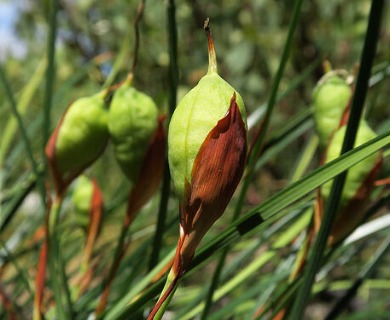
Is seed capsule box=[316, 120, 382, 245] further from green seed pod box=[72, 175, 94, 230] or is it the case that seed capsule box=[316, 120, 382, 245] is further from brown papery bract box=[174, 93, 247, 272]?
green seed pod box=[72, 175, 94, 230]

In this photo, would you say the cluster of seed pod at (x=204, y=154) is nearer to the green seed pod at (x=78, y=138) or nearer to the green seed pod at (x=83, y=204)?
the green seed pod at (x=78, y=138)

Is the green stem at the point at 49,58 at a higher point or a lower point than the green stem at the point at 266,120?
higher

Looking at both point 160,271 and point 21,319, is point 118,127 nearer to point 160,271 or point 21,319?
point 160,271

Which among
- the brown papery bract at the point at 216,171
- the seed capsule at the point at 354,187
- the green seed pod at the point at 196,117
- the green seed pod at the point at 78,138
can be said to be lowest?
the seed capsule at the point at 354,187

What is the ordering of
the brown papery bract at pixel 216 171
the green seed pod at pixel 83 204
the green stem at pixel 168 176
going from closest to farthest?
1. the brown papery bract at pixel 216 171
2. the green stem at pixel 168 176
3. the green seed pod at pixel 83 204

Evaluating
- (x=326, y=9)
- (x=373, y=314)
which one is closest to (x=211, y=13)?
(x=326, y=9)

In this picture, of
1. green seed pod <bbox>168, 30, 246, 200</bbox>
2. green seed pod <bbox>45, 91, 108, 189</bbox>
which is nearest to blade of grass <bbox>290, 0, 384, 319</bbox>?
green seed pod <bbox>168, 30, 246, 200</bbox>

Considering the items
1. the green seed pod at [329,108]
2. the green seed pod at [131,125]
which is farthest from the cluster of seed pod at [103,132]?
the green seed pod at [329,108]

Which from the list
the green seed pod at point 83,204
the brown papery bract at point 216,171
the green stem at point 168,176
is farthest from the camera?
the green seed pod at point 83,204
